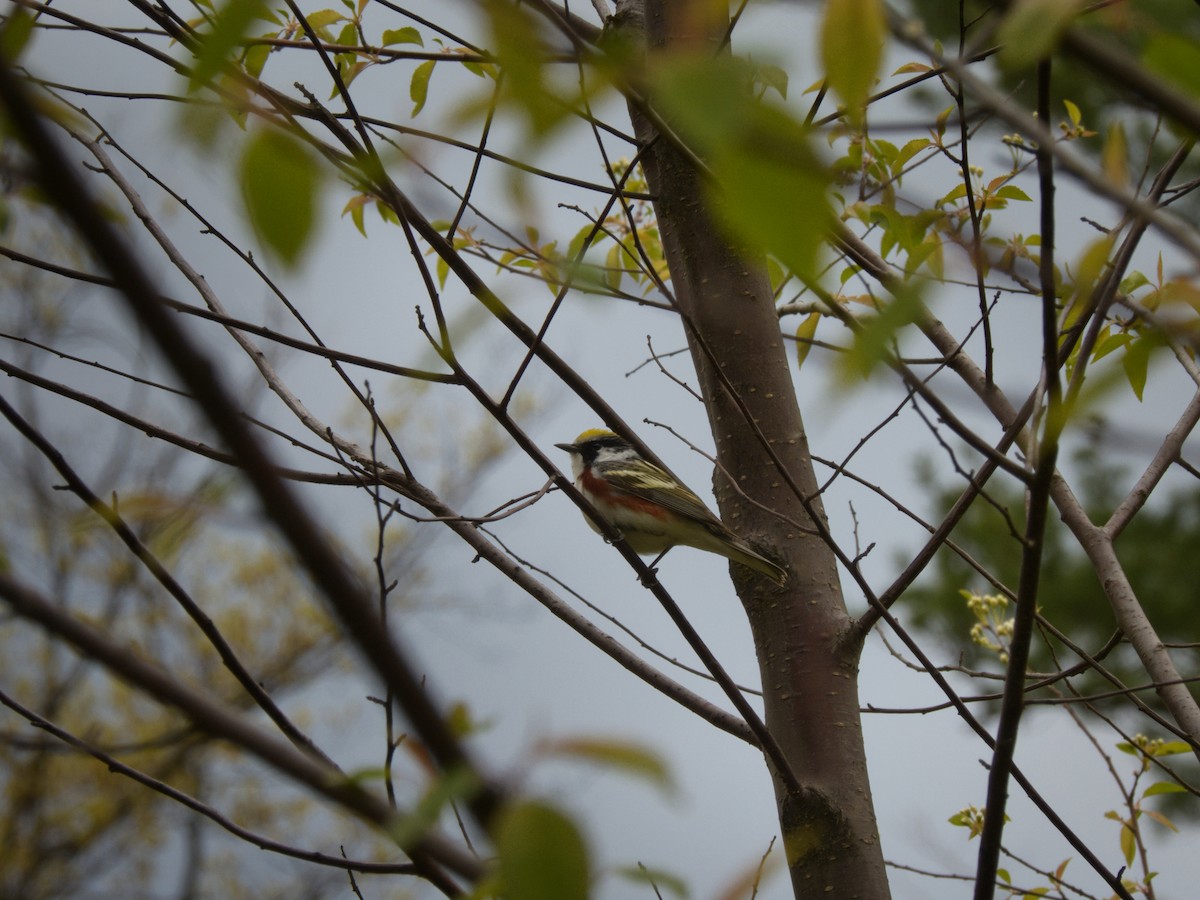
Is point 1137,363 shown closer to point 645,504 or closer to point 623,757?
point 623,757

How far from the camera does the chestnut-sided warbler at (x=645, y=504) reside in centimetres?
401

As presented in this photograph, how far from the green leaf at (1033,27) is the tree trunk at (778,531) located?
3.79ft

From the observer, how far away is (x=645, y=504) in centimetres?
422

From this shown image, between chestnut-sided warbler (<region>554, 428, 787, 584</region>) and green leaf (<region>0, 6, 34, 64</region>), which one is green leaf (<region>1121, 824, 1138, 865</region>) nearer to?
chestnut-sided warbler (<region>554, 428, 787, 584</region>)

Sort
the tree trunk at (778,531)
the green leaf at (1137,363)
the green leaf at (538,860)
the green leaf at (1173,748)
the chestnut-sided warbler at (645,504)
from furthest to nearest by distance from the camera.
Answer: the chestnut-sided warbler at (645,504) < the green leaf at (1173,748) < the tree trunk at (778,531) < the green leaf at (1137,363) < the green leaf at (538,860)

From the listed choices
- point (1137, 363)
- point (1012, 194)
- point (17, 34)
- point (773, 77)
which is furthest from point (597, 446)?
point (17, 34)

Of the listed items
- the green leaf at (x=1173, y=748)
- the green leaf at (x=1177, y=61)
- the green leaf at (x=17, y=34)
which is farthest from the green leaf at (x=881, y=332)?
the green leaf at (x=1173, y=748)

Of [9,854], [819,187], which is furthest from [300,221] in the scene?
[9,854]

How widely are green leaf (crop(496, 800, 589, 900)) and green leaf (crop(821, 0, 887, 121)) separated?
0.50 metres

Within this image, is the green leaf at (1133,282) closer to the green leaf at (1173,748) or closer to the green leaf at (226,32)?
the green leaf at (1173,748)

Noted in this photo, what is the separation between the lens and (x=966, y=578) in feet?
38.4

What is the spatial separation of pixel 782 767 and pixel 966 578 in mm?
10549

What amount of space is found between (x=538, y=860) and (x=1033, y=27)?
570 mm

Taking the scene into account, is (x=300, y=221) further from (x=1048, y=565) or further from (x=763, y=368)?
(x=1048, y=565)
